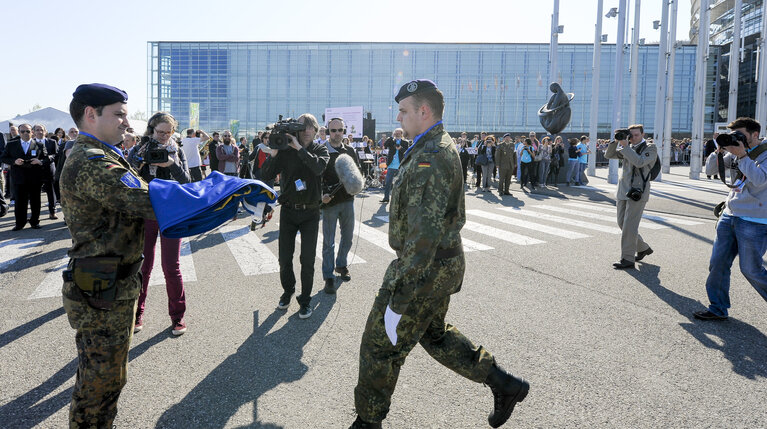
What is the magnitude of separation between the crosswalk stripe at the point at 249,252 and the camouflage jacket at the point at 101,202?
429 cm

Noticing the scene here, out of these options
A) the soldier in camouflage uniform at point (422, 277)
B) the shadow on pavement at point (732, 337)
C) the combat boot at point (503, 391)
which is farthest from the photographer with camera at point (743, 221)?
the soldier in camouflage uniform at point (422, 277)

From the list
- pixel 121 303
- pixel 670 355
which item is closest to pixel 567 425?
pixel 670 355

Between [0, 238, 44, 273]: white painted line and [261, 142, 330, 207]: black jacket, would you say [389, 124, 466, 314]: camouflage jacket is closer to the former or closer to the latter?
[261, 142, 330, 207]: black jacket

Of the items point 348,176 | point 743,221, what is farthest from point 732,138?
point 348,176

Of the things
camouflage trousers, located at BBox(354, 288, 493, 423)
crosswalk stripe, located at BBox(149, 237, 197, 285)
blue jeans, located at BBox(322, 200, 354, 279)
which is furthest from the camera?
crosswalk stripe, located at BBox(149, 237, 197, 285)

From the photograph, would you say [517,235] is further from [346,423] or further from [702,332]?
[346,423]

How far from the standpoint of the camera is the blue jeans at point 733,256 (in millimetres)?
4605

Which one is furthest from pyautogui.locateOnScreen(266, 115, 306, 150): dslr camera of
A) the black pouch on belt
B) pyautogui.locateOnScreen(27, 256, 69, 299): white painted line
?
pyautogui.locateOnScreen(27, 256, 69, 299): white painted line

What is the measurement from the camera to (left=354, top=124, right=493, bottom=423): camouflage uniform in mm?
2418

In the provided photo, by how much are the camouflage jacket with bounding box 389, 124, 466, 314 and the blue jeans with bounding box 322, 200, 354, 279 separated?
3389mm

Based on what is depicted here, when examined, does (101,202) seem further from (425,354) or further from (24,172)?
(24,172)

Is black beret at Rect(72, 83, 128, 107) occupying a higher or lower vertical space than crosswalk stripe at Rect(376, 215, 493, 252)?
higher

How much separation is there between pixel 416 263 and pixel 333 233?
3.73 meters

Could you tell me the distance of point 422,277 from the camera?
2490 millimetres
